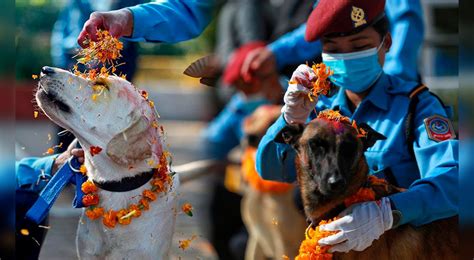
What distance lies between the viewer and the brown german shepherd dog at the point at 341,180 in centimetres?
Result: 370

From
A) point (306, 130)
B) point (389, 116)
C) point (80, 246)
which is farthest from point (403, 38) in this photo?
point (80, 246)

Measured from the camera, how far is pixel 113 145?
348 cm

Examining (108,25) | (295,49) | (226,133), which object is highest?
(108,25)

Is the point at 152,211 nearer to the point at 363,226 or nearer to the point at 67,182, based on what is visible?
the point at 67,182

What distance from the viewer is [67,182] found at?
3715mm

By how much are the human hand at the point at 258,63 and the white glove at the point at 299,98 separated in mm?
2424

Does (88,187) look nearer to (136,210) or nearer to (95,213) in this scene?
(95,213)

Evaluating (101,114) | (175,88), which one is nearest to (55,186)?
(101,114)

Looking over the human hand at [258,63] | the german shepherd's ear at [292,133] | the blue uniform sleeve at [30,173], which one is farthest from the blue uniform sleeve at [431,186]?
the human hand at [258,63]

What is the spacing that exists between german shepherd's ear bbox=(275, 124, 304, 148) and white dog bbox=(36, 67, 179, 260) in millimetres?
584

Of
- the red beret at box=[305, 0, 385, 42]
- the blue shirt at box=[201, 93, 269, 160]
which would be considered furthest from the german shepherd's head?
the blue shirt at box=[201, 93, 269, 160]

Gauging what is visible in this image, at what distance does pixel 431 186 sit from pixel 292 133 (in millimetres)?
626

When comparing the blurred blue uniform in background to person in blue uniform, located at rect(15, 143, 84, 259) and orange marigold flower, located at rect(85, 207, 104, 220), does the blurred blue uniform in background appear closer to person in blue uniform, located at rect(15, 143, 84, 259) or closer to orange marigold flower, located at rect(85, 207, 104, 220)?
person in blue uniform, located at rect(15, 143, 84, 259)

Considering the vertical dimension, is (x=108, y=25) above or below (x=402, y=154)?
above
